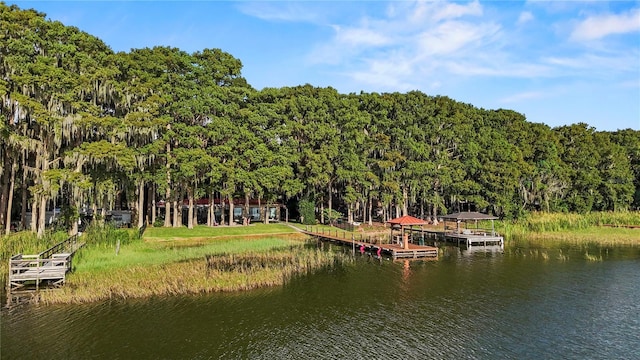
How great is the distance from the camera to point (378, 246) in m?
39.2

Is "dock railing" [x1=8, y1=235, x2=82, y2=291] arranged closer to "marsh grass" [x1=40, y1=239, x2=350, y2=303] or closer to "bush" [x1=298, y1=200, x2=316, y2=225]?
"marsh grass" [x1=40, y1=239, x2=350, y2=303]

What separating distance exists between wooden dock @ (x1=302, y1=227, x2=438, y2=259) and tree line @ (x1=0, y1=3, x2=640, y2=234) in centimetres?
840

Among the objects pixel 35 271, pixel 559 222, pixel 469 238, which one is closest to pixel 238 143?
pixel 469 238

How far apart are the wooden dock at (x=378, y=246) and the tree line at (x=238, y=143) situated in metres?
8.40

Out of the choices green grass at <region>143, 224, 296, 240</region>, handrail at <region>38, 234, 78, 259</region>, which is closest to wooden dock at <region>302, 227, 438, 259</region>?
green grass at <region>143, 224, 296, 240</region>

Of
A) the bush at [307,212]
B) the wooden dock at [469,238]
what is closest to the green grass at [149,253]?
the bush at [307,212]

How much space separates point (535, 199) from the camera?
223ft

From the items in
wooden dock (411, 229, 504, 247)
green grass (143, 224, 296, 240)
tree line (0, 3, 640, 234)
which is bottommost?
wooden dock (411, 229, 504, 247)

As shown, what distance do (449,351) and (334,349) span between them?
176 inches

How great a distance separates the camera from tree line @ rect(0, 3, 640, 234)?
114ft

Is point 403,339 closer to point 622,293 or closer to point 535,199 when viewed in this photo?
point 622,293

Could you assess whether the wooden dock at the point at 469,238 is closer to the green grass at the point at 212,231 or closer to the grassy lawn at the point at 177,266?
the grassy lawn at the point at 177,266

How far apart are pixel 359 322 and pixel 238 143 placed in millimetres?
34594

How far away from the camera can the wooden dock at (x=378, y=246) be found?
36.9m
